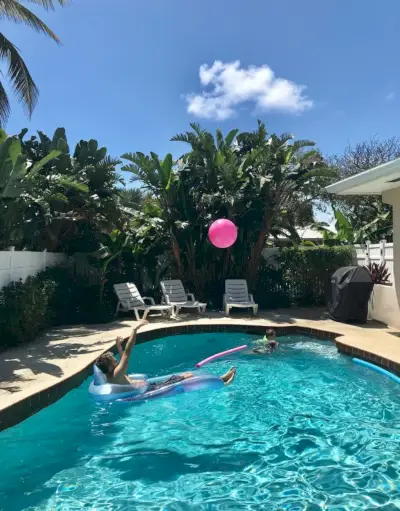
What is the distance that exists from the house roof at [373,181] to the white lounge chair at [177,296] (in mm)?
5228

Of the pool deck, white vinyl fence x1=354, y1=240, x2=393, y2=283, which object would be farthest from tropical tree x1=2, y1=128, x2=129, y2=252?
white vinyl fence x1=354, y1=240, x2=393, y2=283

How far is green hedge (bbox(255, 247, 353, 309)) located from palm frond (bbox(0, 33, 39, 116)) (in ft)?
31.1

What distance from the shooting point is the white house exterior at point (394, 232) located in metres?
9.76

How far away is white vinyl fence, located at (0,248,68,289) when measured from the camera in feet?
29.5

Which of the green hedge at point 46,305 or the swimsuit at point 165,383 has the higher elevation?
the green hedge at point 46,305

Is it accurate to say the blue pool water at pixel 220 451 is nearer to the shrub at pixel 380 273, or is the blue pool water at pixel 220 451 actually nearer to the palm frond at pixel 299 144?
the shrub at pixel 380 273

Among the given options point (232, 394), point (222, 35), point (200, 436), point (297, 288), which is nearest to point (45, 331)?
point (232, 394)

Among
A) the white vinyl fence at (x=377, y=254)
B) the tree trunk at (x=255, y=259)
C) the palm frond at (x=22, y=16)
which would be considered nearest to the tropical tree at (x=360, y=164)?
the white vinyl fence at (x=377, y=254)

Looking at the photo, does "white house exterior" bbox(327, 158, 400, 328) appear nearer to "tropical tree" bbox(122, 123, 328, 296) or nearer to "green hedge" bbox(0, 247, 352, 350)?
"green hedge" bbox(0, 247, 352, 350)

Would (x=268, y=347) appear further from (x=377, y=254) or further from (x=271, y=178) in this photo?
(x=271, y=178)

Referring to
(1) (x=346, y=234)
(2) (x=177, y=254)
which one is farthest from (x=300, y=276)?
(2) (x=177, y=254)

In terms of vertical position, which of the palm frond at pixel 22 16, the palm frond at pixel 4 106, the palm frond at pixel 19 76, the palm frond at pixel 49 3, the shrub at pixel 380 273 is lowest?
the shrub at pixel 380 273

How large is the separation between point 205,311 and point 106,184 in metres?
4.99

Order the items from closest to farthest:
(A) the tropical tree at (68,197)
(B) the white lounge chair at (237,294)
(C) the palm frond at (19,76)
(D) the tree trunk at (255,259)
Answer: (A) the tropical tree at (68,197) → (B) the white lounge chair at (237,294) → (C) the palm frond at (19,76) → (D) the tree trunk at (255,259)
